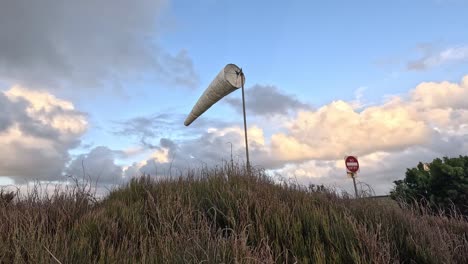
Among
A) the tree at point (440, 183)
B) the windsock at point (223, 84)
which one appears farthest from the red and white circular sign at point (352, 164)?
the windsock at point (223, 84)

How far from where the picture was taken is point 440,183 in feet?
48.3

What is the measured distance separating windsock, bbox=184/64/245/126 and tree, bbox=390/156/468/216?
6.76 metres

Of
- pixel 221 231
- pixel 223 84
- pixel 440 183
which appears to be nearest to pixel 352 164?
pixel 440 183

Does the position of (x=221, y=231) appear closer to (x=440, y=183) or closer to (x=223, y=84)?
(x=223, y=84)

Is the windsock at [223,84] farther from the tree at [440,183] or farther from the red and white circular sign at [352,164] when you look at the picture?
the red and white circular sign at [352,164]

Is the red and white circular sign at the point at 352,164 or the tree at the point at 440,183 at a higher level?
the red and white circular sign at the point at 352,164

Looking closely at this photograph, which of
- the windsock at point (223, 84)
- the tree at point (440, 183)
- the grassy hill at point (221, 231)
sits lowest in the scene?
the grassy hill at point (221, 231)

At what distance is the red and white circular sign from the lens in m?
18.2

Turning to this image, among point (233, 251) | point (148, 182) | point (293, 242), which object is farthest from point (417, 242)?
point (148, 182)

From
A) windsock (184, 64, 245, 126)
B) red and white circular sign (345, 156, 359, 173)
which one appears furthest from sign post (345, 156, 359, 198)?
windsock (184, 64, 245, 126)

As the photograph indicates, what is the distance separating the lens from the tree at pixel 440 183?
14.1 meters

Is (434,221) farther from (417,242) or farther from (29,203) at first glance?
(29,203)

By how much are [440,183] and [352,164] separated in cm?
432

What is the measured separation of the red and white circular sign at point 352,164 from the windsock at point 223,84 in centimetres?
716
